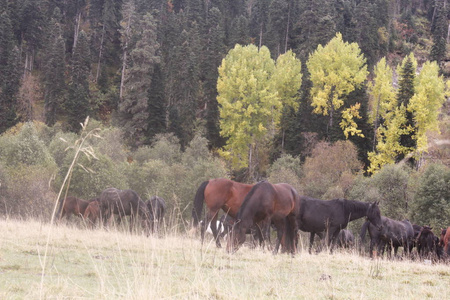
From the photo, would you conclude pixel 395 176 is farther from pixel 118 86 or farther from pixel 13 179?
pixel 118 86

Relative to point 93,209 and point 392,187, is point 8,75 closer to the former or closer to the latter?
point 93,209

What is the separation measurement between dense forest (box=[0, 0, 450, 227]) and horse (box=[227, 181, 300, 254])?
19602mm

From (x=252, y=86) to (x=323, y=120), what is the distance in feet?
29.4

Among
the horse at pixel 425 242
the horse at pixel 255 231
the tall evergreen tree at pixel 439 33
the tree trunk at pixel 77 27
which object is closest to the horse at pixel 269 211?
the horse at pixel 255 231

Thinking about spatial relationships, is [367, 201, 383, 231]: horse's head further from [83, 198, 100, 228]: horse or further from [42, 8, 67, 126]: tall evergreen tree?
[42, 8, 67, 126]: tall evergreen tree

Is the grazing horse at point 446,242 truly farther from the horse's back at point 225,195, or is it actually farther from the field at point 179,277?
the horse's back at point 225,195

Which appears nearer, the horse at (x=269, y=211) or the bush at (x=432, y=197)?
the horse at (x=269, y=211)

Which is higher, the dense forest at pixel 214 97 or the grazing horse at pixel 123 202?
the dense forest at pixel 214 97

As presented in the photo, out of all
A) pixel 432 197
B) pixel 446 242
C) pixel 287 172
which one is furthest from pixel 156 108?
pixel 446 242

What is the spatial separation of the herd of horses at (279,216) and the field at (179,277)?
122cm

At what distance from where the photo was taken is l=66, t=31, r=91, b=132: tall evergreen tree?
6181 centimetres

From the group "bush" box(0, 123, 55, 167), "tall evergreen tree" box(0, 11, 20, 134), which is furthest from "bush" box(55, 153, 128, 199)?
"tall evergreen tree" box(0, 11, 20, 134)

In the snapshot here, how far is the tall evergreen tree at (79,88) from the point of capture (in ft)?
203

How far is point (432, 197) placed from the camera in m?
29.4
